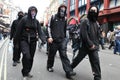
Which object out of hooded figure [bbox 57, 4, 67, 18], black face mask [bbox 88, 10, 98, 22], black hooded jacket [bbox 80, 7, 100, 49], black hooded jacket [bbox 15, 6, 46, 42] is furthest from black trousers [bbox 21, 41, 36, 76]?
black face mask [bbox 88, 10, 98, 22]

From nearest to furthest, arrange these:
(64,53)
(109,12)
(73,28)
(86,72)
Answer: (64,53) → (86,72) → (73,28) → (109,12)

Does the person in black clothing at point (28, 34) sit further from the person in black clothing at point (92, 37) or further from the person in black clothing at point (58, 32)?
the person in black clothing at point (92, 37)

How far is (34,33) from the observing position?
8438mm

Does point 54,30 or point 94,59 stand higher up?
point 54,30

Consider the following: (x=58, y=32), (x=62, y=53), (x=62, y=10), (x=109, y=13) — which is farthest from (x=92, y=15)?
(x=109, y=13)

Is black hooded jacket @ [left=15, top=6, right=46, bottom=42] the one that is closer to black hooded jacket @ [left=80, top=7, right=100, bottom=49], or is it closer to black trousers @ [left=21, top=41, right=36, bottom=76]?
black trousers @ [left=21, top=41, right=36, bottom=76]

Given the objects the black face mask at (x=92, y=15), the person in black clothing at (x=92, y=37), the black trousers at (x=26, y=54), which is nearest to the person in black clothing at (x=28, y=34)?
the black trousers at (x=26, y=54)

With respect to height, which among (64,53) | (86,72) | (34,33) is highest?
(34,33)

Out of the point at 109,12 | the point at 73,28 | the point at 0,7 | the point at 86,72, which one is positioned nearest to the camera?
the point at 86,72

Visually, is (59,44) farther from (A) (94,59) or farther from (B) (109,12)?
(B) (109,12)

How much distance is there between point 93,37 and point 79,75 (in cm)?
150

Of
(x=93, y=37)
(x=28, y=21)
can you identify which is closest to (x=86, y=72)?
(x=93, y=37)

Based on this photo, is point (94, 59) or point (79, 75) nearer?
point (94, 59)

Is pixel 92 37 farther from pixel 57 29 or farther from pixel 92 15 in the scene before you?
pixel 57 29
